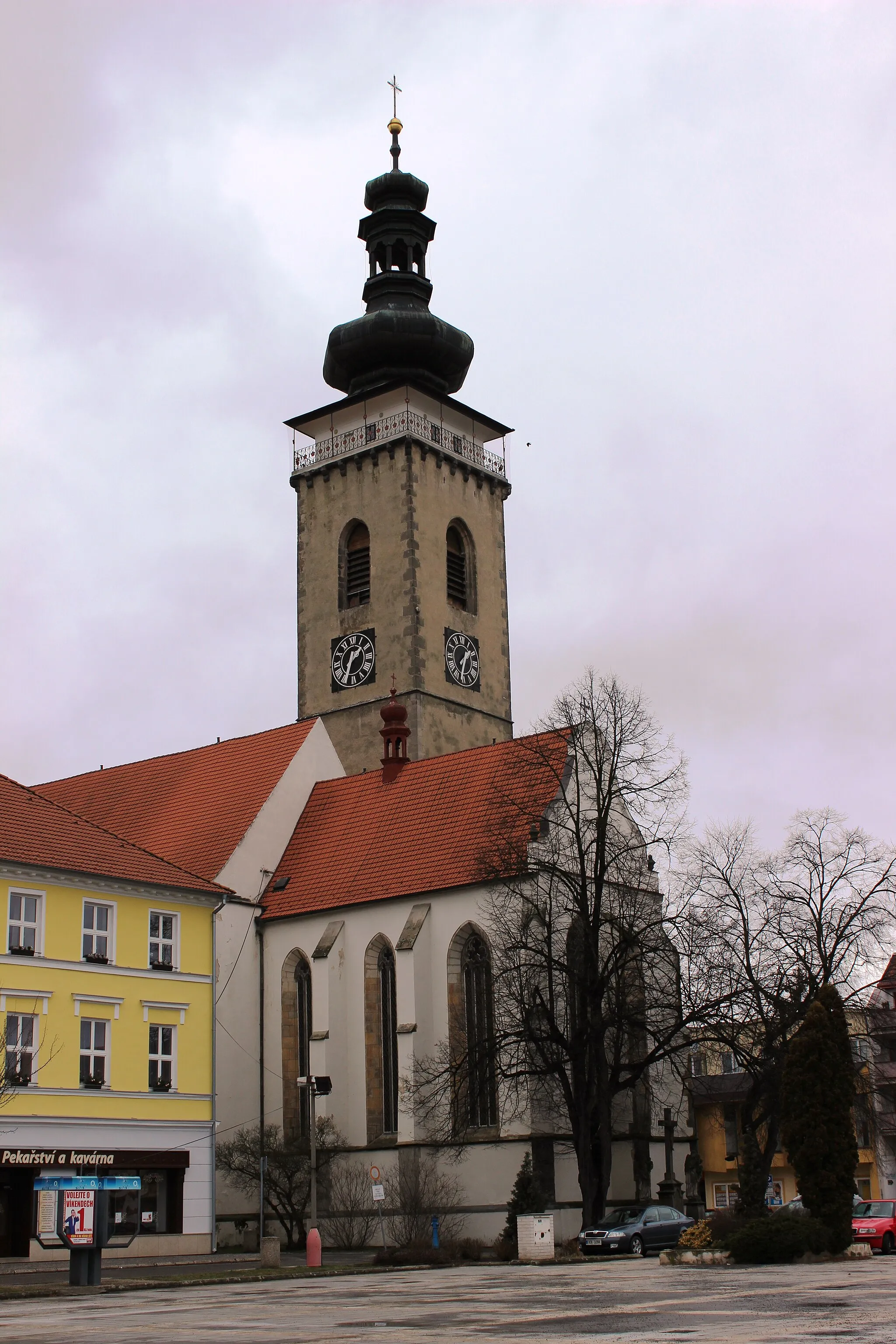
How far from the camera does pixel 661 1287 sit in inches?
790

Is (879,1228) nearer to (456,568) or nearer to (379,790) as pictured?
(379,790)

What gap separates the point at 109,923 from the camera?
117 feet

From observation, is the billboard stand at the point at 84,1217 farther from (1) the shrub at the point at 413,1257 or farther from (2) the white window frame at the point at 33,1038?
(2) the white window frame at the point at 33,1038

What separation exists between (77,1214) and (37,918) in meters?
10.6

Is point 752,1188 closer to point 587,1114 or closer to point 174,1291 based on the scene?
point 587,1114

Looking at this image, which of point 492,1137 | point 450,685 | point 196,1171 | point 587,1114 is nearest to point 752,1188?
point 587,1114

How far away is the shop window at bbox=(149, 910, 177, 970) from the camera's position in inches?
1458

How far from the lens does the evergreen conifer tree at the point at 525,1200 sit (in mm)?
32469

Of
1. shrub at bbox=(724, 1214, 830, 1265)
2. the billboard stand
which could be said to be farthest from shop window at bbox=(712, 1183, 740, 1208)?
the billboard stand

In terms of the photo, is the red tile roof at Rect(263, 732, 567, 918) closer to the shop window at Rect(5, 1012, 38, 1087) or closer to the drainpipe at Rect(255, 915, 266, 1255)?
the drainpipe at Rect(255, 915, 266, 1255)

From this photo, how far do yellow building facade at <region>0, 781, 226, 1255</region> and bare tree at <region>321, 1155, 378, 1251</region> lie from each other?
310cm

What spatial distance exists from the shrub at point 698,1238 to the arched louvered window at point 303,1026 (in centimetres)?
1482

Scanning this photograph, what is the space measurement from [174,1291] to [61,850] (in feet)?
42.5

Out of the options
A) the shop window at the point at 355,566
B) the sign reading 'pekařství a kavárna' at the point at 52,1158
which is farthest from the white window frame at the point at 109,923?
the shop window at the point at 355,566
